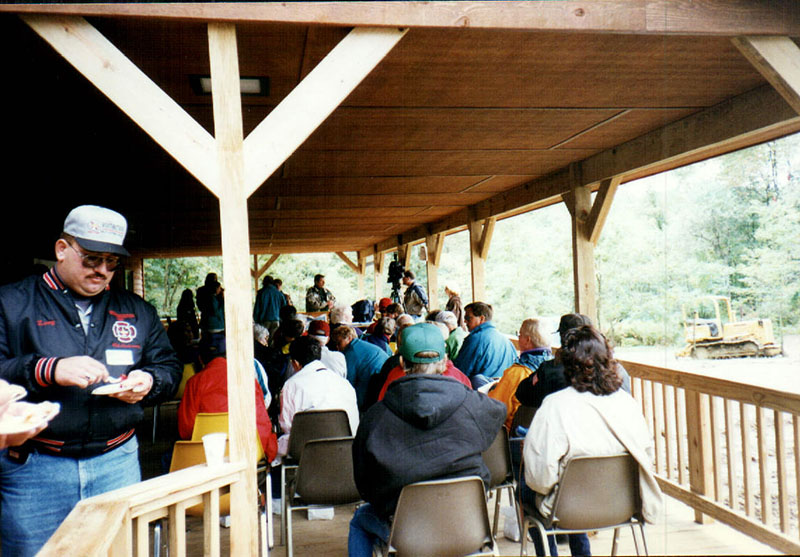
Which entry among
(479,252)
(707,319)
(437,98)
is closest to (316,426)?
(437,98)

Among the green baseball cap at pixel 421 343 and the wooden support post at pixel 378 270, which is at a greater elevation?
the wooden support post at pixel 378 270

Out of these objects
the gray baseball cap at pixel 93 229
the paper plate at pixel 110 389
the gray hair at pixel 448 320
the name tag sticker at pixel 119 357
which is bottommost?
the gray hair at pixel 448 320

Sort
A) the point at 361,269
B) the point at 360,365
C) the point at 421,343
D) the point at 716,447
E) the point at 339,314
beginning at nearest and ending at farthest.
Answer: the point at 421,343 → the point at 716,447 → the point at 360,365 → the point at 339,314 → the point at 361,269

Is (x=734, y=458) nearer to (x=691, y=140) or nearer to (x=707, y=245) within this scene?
(x=691, y=140)

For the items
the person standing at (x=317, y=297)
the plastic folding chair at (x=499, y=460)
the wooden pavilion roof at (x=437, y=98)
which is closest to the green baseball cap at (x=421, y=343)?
the plastic folding chair at (x=499, y=460)

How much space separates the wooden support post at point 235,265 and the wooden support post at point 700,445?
2.89m

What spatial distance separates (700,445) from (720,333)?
789 centimetres

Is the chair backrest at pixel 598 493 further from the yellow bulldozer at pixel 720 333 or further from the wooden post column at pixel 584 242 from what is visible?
the yellow bulldozer at pixel 720 333

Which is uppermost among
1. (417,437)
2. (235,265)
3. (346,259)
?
(346,259)

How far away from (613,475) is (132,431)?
1.85 meters

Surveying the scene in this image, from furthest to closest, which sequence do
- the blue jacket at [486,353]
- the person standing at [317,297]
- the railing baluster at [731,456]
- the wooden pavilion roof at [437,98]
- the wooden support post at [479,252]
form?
the person standing at [317,297] < the wooden support post at [479,252] < the blue jacket at [486,353] < the railing baluster at [731,456] < the wooden pavilion roof at [437,98]

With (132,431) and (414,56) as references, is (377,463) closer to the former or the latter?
(132,431)

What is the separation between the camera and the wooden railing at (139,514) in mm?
1372

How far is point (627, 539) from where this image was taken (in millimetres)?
3545
